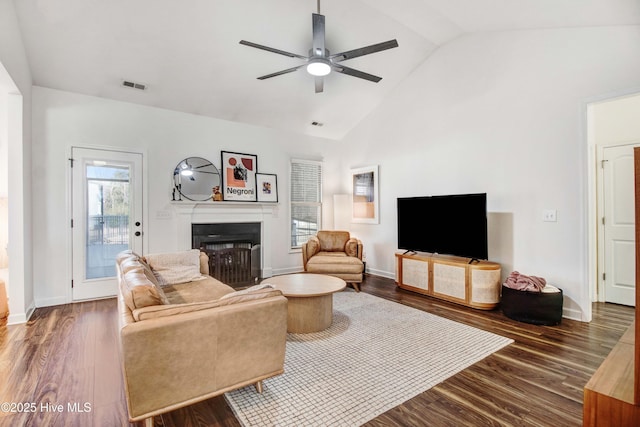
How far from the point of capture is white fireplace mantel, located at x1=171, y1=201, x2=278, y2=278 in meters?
4.70

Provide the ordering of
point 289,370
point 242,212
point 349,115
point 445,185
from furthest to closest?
point 349,115
point 242,212
point 445,185
point 289,370

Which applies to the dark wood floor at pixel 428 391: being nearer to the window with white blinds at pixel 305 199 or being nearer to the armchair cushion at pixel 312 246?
the armchair cushion at pixel 312 246

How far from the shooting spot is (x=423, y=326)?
3203 millimetres

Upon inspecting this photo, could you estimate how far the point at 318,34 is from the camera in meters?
2.87

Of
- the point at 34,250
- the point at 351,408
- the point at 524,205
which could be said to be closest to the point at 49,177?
the point at 34,250

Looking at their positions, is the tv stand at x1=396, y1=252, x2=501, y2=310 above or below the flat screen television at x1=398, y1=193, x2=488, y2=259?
below

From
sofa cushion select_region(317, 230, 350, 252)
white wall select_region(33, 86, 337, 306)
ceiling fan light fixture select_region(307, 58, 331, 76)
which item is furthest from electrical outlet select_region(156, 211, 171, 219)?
ceiling fan light fixture select_region(307, 58, 331, 76)

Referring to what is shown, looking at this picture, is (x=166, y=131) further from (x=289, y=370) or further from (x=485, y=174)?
(x=485, y=174)

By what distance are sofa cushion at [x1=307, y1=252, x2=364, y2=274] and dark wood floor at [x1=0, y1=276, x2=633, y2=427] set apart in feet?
5.35

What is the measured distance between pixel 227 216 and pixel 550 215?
4.54m

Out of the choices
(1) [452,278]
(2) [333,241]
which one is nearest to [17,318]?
(2) [333,241]

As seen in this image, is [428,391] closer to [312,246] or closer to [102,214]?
[312,246]

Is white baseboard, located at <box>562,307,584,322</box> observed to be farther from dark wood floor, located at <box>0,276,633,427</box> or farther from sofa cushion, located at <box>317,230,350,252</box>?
sofa cushion, located at <box>317,230,350,252</box>

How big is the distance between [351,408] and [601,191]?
434 centimetres
